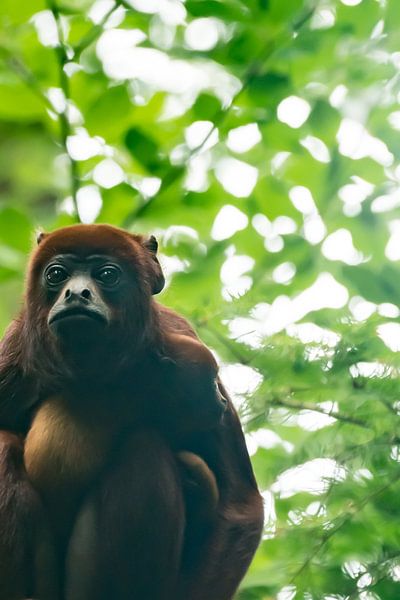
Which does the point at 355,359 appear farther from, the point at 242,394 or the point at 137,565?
the point at 137,565

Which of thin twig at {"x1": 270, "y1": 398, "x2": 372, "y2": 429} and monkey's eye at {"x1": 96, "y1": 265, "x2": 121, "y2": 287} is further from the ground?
monkey's eye at {"x1": 96, "y1": 265, "x2": 121, "y2": 287}

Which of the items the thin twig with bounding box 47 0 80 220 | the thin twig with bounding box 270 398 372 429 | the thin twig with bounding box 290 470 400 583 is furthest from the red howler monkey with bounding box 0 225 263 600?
the thin twig with bounding box 47 0 80 220

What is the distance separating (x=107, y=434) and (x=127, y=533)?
28cm

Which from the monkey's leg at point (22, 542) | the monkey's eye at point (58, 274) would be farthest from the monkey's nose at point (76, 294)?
the monkey's leg at point (22, 542)

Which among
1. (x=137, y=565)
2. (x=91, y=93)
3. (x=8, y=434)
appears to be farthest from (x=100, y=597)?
(x=91, y=93)

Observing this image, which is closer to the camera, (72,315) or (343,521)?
(72,315)

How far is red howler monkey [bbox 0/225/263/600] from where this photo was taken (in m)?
2.88

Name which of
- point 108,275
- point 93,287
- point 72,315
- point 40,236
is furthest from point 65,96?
point 72,315

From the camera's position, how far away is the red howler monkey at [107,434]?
2.88 meters

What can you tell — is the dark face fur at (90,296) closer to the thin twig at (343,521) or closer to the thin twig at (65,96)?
the thin twig at (343,521)

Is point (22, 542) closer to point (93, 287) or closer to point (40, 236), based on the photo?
point (93, 287)

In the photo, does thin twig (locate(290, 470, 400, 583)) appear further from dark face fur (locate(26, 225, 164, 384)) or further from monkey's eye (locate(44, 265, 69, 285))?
monkey's eye (locate(44, 265, 69, 285))

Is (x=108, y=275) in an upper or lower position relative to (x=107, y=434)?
upper

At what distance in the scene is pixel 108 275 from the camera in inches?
118
